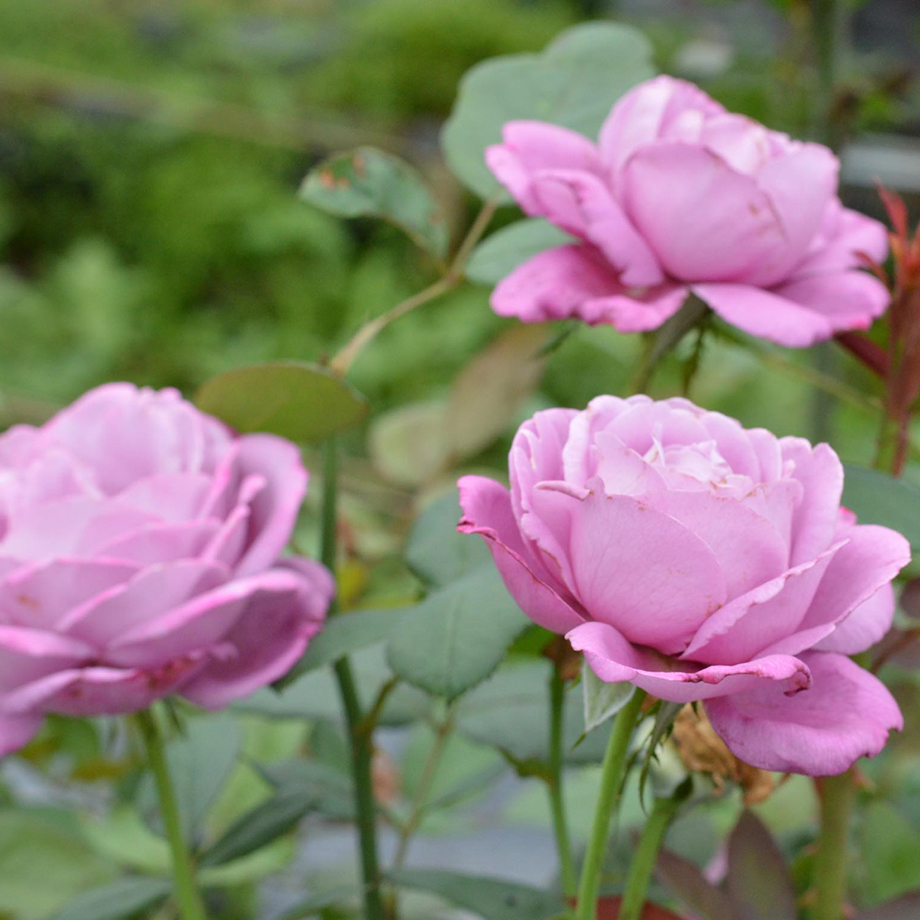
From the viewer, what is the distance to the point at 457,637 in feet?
0.78

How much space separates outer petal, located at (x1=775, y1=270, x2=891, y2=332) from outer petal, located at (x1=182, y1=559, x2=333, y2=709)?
138mm

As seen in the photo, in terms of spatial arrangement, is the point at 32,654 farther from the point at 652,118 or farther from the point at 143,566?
the point at 652,118

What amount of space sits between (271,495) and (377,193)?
0.11 meters

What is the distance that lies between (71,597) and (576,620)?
0.12m

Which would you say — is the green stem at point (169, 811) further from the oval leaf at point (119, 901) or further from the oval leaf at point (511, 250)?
the oval leaf at point (511, 250)

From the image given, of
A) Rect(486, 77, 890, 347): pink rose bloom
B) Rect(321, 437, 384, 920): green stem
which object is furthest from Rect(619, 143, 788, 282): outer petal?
Rect(321, 437, 384, 920): green stem

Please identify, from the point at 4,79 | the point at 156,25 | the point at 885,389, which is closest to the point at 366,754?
the point at 885,389

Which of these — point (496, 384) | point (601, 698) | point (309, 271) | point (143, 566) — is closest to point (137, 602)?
point (143, 566)

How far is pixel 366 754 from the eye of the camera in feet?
1.03

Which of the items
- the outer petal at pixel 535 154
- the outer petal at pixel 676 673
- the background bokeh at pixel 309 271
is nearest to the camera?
the outer petal at pixel 676 673

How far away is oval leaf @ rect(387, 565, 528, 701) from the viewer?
23 cm

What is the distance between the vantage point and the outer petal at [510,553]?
0.19 m

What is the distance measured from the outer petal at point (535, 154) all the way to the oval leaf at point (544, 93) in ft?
0.16

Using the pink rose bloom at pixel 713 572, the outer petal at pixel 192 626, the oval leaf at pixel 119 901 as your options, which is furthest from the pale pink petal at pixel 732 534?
the oval leaf at pixel 119 901
